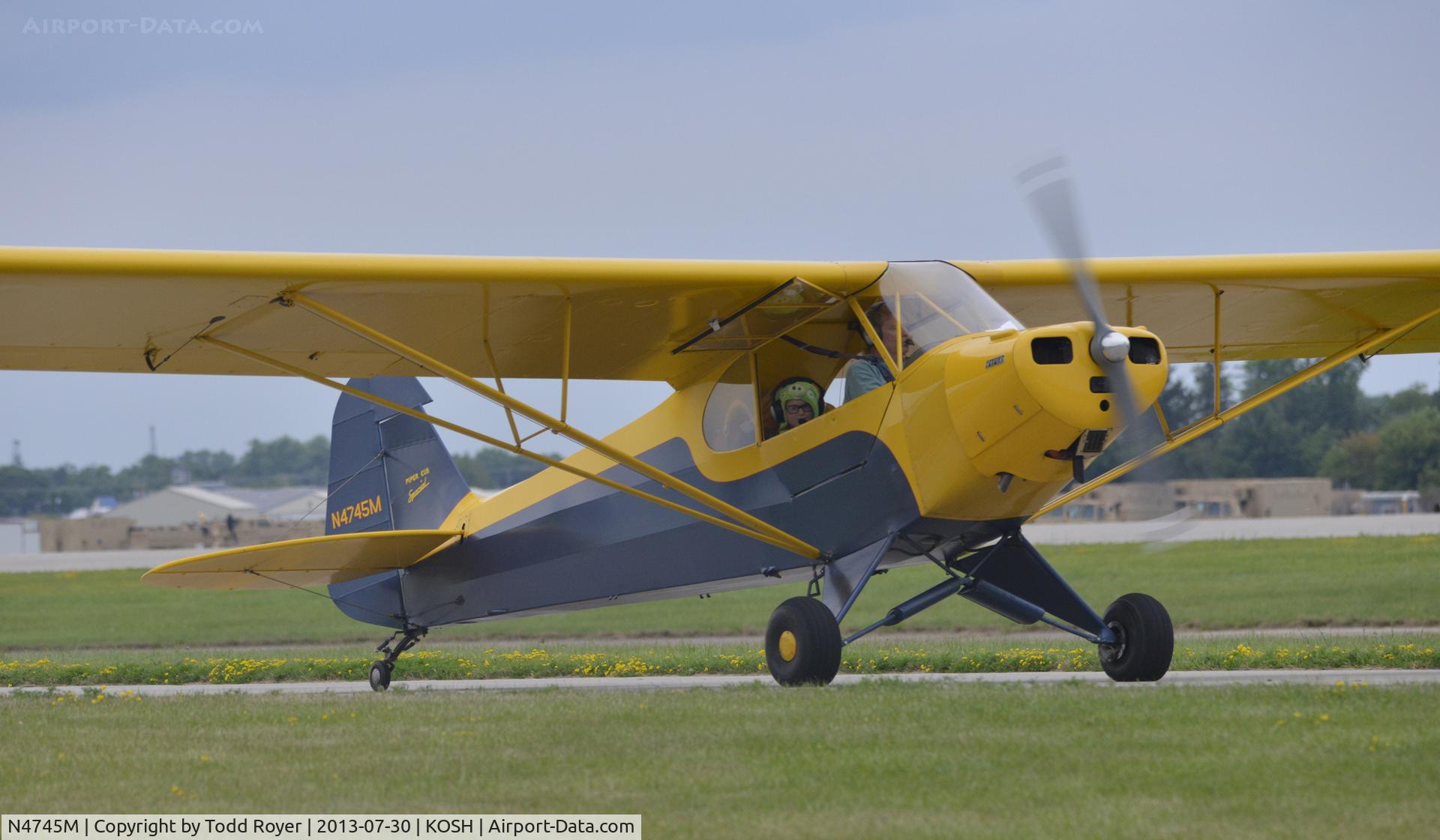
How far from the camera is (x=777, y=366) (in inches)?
434

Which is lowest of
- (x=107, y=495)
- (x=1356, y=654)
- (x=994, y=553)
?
(x=1356, y=654)

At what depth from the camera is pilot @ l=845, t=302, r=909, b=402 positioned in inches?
392

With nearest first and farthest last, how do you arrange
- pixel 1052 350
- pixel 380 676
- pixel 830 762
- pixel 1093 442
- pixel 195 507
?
pixel 830 762, pixel 1052 350, pixel 1093 442, pixel 380 676, pixel 195 507

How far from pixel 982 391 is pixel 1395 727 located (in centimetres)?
301

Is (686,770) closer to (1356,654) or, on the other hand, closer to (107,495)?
(1356,654)

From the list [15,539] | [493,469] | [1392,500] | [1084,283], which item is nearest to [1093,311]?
[1084,283]

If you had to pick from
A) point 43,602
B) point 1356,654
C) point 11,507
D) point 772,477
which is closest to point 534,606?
point 772,477

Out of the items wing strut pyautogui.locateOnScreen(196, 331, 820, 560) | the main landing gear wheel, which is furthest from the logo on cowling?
wing strut pyautogui.locateOnScreen(196, 331, 820, 560)

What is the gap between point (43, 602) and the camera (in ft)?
104

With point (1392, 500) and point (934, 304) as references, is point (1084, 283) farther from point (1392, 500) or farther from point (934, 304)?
point (1392, 500)

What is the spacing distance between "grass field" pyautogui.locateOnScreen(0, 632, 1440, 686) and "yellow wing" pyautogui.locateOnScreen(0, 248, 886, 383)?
137 inches

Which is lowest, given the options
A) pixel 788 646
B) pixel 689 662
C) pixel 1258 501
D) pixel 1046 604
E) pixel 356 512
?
pixel 689 662

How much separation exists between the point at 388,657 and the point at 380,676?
33 cm

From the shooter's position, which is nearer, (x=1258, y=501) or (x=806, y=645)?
(x=806, y=645)
